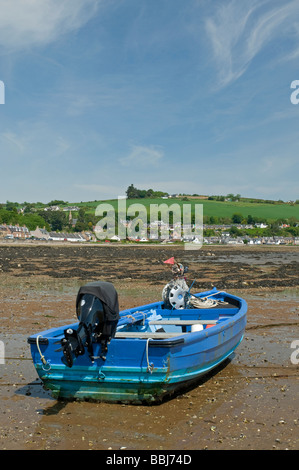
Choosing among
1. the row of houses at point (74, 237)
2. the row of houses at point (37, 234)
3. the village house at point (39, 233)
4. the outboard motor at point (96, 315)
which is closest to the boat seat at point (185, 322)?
the outboard motor at point (96, 315)

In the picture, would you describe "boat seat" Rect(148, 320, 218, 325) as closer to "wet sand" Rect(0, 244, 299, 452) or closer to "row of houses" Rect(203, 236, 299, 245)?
"wet sand" Rect(0, 244, 299, 452)

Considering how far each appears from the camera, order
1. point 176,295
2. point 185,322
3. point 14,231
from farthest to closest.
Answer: point 14,231 → point 176,295 → point 185,322

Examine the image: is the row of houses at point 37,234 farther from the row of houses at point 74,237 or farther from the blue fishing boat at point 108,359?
the blue fishing boat at point 108,359

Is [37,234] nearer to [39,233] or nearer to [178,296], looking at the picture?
[39,233]

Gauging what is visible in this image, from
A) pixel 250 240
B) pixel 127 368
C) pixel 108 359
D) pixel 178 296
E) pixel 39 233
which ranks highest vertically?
pixel 39 233

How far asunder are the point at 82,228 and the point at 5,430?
165 m

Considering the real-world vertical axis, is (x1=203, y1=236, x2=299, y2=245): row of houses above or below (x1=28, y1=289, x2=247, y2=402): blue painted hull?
below

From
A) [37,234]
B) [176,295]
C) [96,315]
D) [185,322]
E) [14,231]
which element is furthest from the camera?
[37,234]

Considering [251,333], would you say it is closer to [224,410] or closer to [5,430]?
[224,410]

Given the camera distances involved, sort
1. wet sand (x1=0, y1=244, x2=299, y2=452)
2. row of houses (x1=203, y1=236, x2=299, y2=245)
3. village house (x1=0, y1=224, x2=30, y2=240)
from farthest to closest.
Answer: row of houses (x1=203, y1=236, x2=299, y2=245)
village house (x1=0, y1=224, x2=30, y2=240)
wet sand (x1=0, y1=244, x2=299, y2=452)

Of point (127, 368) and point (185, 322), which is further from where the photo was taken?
point (185, 322)

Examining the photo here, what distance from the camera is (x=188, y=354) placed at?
26.1ft

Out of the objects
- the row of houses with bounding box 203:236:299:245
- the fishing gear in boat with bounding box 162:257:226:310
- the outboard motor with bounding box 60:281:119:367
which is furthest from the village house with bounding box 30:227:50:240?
the outboard motor with bounding box 60:281:119:367

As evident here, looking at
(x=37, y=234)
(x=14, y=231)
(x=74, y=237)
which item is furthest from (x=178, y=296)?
(x=37, y=234)
